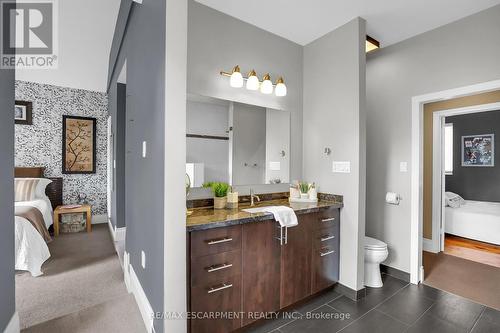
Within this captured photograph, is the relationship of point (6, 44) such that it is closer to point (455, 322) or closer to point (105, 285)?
point (105, 285)

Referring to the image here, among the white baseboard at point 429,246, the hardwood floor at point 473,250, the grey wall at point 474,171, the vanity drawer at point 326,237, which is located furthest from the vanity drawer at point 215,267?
the grey wall at point 474,171

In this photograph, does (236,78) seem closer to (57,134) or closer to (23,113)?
(57,134)

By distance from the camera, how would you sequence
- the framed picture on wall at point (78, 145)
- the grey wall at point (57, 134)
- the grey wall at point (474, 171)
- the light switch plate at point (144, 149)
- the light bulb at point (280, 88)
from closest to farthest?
1. the light switch plate at point (144, 149)
2. the light bulb at point (280, 88)
3. the grey wall at point (57, 134)
4. the framed picture on wall at point (78, 145)
5. the grey wall at point (474, 171)

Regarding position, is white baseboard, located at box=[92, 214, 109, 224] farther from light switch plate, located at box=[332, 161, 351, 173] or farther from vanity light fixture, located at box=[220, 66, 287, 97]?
light switch plate, located at box=[332, 161, 351, 173]

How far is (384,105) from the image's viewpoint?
Result: 3.08 meters

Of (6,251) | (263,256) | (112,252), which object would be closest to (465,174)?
(263,256)

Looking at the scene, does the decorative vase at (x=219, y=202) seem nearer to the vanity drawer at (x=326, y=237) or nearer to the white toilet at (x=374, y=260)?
the vanity drawer at (x=326, y=237)

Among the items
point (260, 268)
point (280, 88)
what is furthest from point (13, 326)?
point (280, 88)

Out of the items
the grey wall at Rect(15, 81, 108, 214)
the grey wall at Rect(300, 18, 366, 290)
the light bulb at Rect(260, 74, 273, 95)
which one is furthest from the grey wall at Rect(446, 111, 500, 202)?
the grey wall at Rect(15, 81, 108, 214)

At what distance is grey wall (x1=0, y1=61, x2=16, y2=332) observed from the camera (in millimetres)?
1595

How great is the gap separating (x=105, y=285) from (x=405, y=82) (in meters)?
4.01

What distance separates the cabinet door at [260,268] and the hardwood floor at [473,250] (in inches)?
124

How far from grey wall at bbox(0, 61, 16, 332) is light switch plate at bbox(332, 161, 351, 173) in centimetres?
269

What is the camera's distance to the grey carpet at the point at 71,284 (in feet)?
6.95
